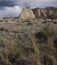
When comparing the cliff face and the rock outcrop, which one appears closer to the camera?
the rock outcrop

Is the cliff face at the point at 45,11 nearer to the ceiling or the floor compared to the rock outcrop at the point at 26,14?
nearer to the floor

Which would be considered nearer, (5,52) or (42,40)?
(5,52)

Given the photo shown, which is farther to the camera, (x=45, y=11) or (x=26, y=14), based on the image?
(x=45, y=11)

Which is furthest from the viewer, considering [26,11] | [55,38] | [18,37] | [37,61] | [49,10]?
[49,10]

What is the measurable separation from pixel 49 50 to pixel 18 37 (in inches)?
114

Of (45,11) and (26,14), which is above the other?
(26,14)

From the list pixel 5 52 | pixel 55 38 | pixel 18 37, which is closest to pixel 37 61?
pixel 5 52

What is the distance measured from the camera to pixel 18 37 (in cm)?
1507

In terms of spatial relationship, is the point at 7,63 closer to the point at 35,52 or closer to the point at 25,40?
the point at 35,52

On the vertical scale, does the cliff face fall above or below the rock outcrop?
below

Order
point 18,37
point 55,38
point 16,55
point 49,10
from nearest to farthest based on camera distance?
point 16,55
point 55,38
point 18,37
point 49,10

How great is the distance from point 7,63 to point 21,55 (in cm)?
83

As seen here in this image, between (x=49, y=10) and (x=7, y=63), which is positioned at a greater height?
(x=7, y=63)

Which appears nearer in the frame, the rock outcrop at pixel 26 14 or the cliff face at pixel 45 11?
the rock outcrop at pixel 26 14
